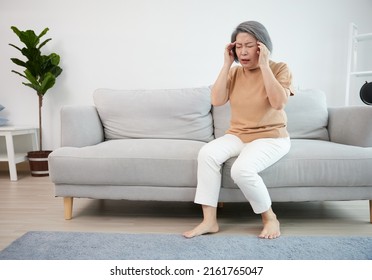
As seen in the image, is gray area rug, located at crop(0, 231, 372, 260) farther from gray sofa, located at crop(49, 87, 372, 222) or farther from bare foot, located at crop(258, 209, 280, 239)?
gray sofa, located at crop(49, 87, 372, 222)

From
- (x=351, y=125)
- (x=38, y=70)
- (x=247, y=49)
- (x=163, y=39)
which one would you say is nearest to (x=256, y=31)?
(x=247, y=49)

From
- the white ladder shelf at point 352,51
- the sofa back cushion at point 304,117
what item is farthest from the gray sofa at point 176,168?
the white ladder shelf at point 352,51

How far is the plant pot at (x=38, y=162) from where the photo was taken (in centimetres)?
255

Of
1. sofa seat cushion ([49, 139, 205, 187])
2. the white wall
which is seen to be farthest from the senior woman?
the white wall

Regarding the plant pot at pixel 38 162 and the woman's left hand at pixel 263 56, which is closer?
the woman's left hand at pixel 263 56

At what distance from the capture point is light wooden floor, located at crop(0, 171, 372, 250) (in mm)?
1460

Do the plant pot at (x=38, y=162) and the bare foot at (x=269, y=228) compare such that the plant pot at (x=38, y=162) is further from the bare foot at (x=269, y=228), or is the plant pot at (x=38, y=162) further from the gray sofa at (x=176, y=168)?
the bare foot at (x=269, y=228)

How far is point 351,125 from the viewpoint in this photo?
68.7 inches

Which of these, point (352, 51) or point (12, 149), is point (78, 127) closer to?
point (12, 149)

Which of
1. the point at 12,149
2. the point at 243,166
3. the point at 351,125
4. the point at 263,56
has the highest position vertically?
the point at 263,56

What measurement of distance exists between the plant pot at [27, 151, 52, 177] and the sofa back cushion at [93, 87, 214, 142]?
2.95 feet

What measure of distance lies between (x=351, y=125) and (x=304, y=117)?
288 millimetres
